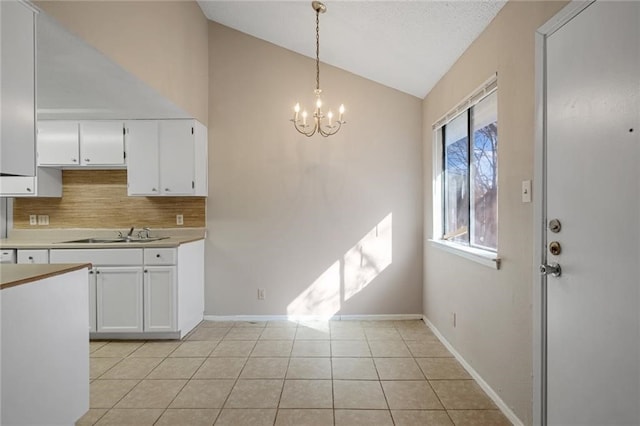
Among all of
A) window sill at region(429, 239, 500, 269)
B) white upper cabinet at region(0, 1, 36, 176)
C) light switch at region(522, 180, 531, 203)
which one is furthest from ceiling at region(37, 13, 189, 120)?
window sill at region(429, 239, 500, 269)

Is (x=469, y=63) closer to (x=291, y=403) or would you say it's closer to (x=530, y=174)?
(x=530, y=174)

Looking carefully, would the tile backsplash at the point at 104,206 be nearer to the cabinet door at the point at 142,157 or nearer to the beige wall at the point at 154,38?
the cabinet door at the point at 142,157

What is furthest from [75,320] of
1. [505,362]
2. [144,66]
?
[505,362]

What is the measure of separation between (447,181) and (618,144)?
2020 mm

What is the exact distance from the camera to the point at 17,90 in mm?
1421

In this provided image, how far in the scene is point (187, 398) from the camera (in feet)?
7.09

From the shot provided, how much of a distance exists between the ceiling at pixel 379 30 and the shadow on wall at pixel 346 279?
61.8 inches

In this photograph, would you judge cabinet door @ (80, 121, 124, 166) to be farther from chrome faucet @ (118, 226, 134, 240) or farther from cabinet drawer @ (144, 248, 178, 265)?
cabinet drawer @ (144, 248, 178, 265)

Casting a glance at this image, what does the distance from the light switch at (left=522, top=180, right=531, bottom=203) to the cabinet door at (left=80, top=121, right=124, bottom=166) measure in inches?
142

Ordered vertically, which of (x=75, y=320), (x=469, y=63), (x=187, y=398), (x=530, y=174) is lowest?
(x=187, y=398)

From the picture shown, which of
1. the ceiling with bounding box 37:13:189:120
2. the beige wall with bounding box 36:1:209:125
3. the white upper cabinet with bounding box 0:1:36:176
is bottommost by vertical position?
the white upper cabinet with bounding box 0:1:36:176

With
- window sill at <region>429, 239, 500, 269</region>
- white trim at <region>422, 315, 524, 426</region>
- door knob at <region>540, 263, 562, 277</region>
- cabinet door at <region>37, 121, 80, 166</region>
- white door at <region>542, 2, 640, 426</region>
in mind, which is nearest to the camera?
white door at <region>542, 2, 640, 426</region>

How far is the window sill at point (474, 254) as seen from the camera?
209 centimetres

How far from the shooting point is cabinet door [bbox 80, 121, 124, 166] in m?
3.35
